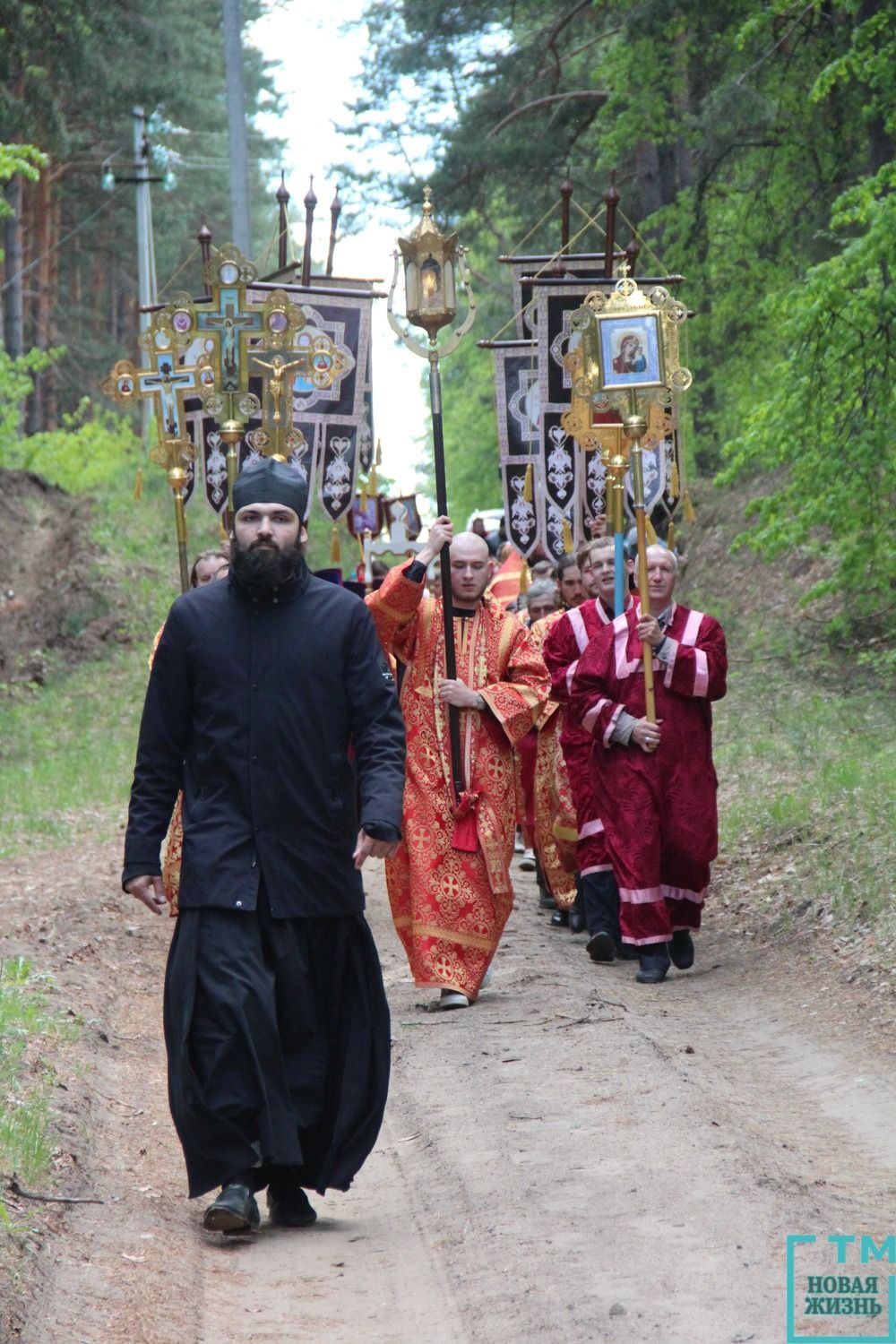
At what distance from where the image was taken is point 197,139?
1598 inches

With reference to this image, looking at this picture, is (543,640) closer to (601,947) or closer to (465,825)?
(601,947)

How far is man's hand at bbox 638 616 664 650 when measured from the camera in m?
9.32

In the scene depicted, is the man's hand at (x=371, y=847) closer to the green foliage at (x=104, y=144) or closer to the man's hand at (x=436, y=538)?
the man's hand at (x=436, y=538)

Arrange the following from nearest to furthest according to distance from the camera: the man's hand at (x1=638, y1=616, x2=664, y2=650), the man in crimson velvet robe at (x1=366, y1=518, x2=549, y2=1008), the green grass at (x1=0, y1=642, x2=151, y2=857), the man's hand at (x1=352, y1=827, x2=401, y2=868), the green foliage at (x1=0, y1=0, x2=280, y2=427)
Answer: the man's hand at (x1=352, y1=827, x2=401, y2=868) → the man in crimson velvet robe at (x1=366, y1=518, x2=549, y2=1008) → the man's hand at (x1=638, y1=616, x2=664, y2=650) → the green grass at (x1=0, y1=642, x2=151, y2=857) → the green foliage at (x1=0, y1=0, x2=280, y2=427)

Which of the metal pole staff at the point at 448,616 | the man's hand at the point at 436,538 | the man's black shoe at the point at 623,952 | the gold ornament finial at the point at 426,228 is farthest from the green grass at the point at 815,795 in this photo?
the gold ornament finial at the point at 426,228

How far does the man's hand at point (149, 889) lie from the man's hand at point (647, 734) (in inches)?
164

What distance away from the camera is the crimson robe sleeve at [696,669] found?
376 inches

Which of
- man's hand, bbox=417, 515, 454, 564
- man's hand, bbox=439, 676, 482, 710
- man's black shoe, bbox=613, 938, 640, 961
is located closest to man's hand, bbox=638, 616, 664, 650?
man's hand, bbox=439, 676, 482, 710

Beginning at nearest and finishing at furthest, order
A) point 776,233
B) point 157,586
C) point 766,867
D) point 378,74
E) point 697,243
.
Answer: point 766,867 → point 776,233 → point 697,243 → point 378,74 → point 157,586

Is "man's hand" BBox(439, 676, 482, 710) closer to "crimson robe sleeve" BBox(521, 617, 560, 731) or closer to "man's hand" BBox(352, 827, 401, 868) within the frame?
"crimson robe sleeve" BBox(521, 617, 560, 731)

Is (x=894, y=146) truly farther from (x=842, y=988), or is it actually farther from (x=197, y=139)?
(x=197, y=139)

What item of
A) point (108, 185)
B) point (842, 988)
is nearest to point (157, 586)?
point (108, 185)

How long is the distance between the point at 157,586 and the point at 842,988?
70.0 ft

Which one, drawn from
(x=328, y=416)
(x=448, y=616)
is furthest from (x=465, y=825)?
(x=328, y=416)
